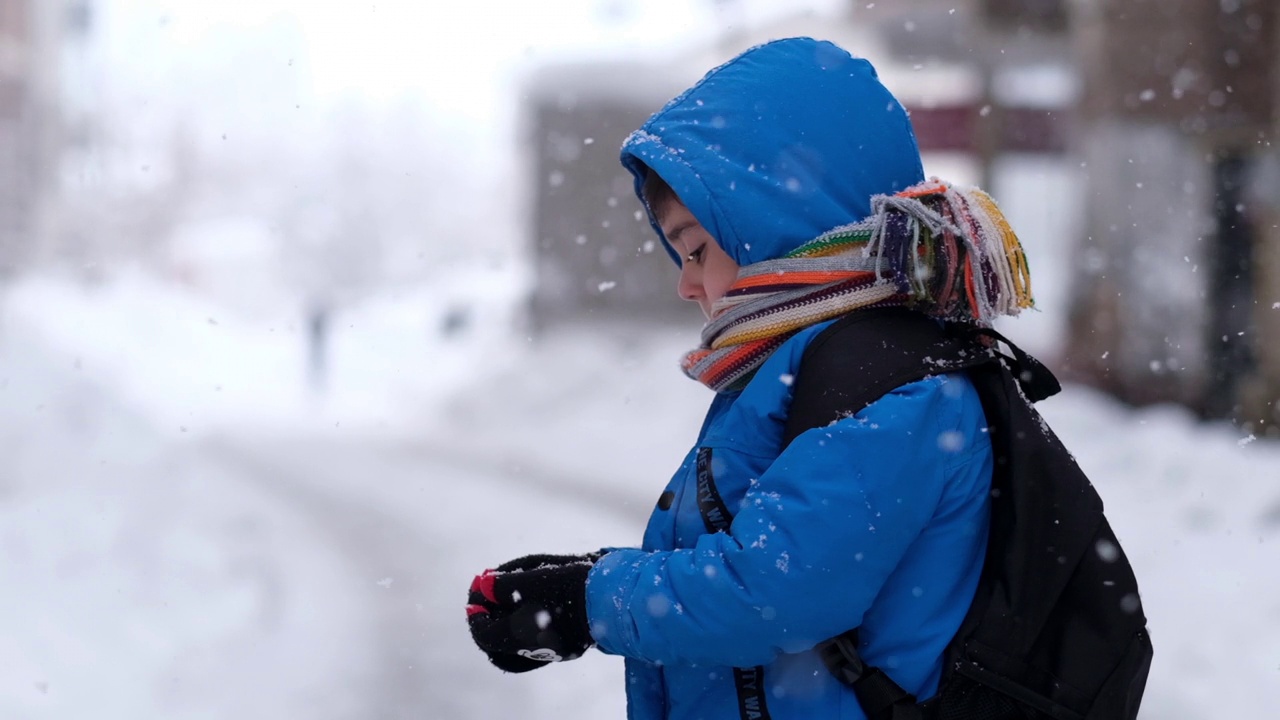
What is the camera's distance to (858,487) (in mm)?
1371

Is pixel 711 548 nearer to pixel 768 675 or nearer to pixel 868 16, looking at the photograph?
pixel 768 675

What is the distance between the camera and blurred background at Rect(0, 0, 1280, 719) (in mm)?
5059

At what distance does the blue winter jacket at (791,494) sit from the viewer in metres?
1.38

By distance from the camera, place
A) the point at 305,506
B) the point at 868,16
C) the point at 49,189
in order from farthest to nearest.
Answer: the point at 49,189 → the point at 868,16 → the point at 305,506

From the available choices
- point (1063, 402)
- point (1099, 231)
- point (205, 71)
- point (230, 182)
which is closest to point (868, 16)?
point (1099, 231)

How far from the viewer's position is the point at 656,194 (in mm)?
1794

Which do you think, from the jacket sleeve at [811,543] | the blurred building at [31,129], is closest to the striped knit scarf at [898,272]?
the jacket sleeve at [811,543]

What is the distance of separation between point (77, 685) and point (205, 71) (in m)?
20.5

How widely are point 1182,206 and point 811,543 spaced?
11.4 metres

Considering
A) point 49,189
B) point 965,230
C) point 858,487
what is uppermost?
point 965,230

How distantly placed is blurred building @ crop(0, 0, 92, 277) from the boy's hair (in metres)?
20.0

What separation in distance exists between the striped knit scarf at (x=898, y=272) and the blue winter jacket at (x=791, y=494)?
0.05 m

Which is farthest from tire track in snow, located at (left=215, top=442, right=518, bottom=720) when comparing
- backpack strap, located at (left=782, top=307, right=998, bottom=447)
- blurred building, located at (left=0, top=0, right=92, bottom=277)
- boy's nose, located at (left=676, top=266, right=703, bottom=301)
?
blurred building, located at (left=0, top=0, right=92, bottom=277)

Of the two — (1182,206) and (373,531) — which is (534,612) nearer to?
(373,531)
